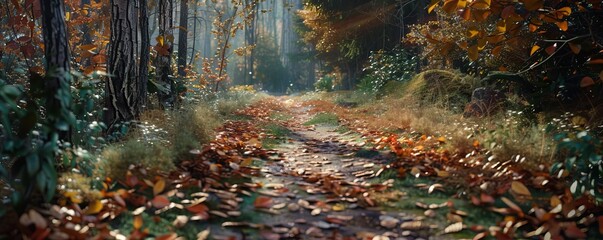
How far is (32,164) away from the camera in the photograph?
2422 millimetres

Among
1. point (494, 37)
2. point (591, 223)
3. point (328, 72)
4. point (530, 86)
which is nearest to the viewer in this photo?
point (591, 223)

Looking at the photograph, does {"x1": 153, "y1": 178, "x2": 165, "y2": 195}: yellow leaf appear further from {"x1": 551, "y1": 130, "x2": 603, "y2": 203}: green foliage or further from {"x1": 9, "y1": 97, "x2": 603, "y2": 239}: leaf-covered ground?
{"x1": 551, "y1": 130, "x2": 603, "y2": 203}: green foliage

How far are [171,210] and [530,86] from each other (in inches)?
222

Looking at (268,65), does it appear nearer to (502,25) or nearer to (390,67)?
(390,67)

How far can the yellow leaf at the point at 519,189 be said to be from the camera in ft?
11.1

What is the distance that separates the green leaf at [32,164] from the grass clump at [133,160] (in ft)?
3.28

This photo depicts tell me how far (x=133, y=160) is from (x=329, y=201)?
1.70 m

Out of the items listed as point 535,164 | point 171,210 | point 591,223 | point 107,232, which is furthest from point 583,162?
point 107,232

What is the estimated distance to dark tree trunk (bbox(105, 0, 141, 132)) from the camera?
199 inches

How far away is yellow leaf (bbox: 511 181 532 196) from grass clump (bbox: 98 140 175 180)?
2878 millimetres

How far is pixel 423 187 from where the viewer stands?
398 cm

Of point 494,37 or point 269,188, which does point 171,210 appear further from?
point 494,37

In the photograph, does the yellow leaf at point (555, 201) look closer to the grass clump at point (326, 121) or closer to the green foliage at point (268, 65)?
the grass clump at point (326, 121)

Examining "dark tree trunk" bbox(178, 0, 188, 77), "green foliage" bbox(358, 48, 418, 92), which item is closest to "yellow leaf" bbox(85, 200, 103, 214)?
"dark tree trunk" bbox(178, 0, 188, 77)
